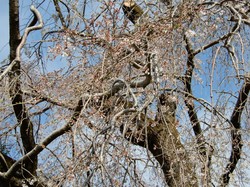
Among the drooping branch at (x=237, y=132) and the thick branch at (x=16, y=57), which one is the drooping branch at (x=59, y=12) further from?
the drooping branch at (x=237, y=132)

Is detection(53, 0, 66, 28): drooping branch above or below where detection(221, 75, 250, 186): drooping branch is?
above

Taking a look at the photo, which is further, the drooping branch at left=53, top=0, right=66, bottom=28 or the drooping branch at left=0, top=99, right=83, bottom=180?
the drooping branch at left=53, top=0, right=66, bottom=28

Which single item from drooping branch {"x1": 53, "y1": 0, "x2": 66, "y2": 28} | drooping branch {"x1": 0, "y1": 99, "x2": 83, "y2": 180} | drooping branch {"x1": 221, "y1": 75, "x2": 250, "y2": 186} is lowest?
drooping branch {"x1": 0, "y1": 99, "x2": 83, "y2": 180}

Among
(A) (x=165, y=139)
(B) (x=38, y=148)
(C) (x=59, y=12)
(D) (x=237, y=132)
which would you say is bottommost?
(B) (x=38, y=148)

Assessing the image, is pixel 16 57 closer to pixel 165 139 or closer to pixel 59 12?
pixel 59 12

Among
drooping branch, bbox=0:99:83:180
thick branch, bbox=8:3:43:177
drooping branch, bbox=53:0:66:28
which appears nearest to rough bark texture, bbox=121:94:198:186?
drooping branch, bbox=0:99:83:180

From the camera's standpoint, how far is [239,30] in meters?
4.24

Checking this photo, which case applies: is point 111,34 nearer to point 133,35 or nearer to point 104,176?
point 133,35

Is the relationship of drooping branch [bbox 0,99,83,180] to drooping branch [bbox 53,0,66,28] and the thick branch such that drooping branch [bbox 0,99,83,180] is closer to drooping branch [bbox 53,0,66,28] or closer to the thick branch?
the thick branch

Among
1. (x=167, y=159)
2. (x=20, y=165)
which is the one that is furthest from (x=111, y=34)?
(x=20, y=165)

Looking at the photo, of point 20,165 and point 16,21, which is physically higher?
point 16,21

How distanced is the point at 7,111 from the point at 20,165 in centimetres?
50

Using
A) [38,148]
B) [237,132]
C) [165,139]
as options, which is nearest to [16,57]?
[38,148]

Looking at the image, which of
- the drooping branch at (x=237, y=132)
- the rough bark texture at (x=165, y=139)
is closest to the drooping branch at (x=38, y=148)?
the rough bark texture at (x=165, y=139)
